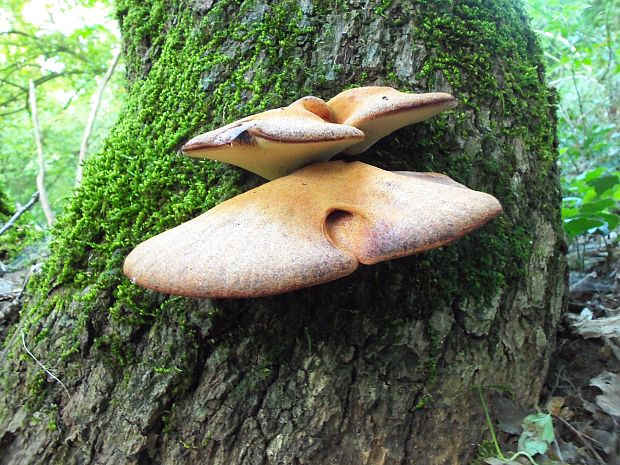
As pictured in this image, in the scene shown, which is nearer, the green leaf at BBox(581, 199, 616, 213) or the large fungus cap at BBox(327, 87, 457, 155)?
the large fungus cap at BBox(327, 87, 457, 155)

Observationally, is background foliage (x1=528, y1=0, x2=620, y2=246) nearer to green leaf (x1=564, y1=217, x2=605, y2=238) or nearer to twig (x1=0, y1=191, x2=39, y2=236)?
green leaf (x1=564, y1=217, x2=605, y2=238)

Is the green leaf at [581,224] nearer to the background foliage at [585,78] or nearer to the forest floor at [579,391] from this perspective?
the forest floor at [579,391]

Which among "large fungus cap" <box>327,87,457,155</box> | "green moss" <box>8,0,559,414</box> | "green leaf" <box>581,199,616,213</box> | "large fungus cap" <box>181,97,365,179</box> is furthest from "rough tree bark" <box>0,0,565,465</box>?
"green leaf" <box>581,199,616,213</box>

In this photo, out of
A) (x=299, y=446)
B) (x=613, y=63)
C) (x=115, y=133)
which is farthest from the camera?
(x=613, y=63)

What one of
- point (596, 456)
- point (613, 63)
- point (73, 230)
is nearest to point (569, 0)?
point (613, 63)

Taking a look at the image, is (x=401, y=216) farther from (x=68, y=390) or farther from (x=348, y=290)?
(x=68, y=390)

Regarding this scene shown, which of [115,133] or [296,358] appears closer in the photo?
[296,358]

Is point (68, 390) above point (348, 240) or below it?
below
